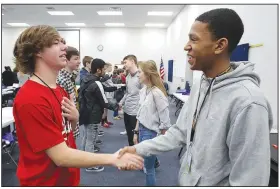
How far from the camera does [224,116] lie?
0.99m

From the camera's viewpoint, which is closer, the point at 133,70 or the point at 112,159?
the point at 112,159

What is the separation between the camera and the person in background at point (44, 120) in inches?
42.6

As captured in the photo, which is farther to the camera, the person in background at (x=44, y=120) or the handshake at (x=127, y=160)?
the handshake at (x=127, y=160)

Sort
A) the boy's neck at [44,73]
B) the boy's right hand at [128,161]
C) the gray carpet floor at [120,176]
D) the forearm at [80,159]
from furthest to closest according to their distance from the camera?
the gray carpet floor at [120,176]
the boy's right hand at [128,161]
the boy's neck at [44,73]
the forearm at [80,159]

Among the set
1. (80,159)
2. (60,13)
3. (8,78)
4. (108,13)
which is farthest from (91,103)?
(60,13)

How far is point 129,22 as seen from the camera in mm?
11883

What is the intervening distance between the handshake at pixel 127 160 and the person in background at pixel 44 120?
0.01 metres

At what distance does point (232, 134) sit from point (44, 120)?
832 mm

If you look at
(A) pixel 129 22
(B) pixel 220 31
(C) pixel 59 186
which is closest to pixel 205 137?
(B) pixel 220 31

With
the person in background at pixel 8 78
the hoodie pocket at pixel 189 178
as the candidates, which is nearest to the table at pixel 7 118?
the hoodie pocket at pixel 189 178

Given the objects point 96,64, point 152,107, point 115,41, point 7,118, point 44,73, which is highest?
point 115,41

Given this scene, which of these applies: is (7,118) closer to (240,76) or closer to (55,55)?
(55,55)

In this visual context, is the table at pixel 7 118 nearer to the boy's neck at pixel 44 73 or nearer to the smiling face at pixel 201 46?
the boy's neck at pixel 44 73

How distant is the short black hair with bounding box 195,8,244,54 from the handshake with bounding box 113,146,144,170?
0.84 metres
